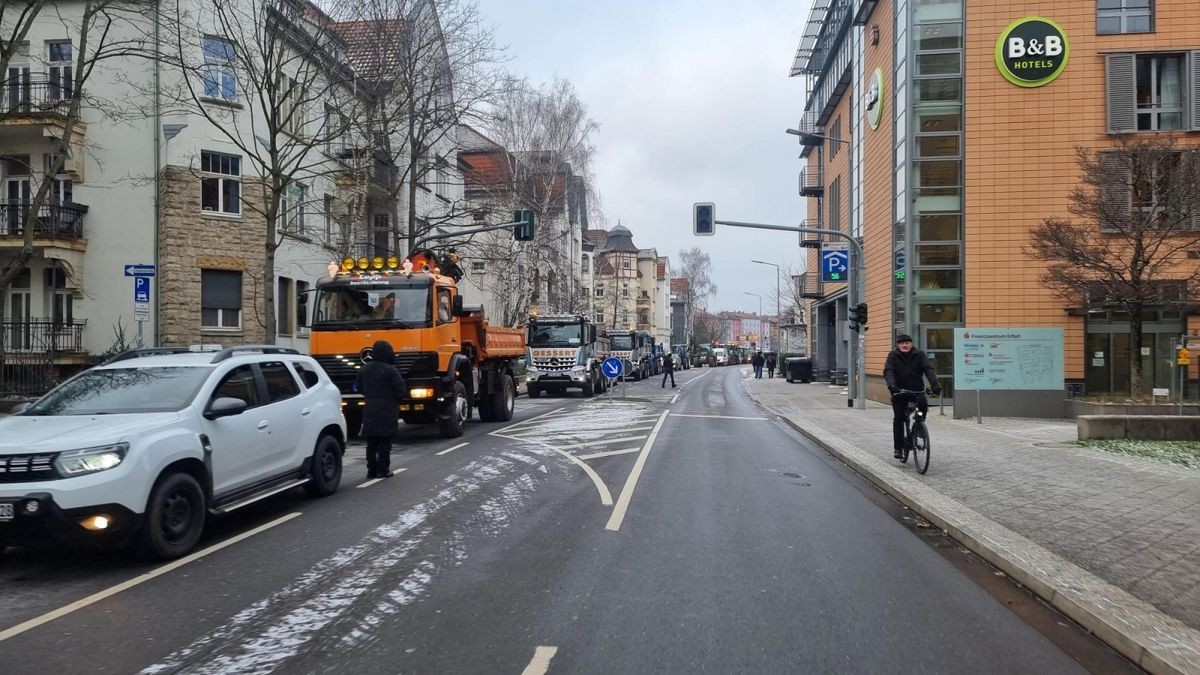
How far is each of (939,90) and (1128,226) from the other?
347 inches

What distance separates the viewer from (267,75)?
59.0 ft

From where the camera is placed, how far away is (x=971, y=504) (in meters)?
8.85

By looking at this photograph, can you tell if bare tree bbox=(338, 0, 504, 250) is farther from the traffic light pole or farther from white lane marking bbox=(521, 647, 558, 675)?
white lane marking bbox=(521, 647, 558, 675)

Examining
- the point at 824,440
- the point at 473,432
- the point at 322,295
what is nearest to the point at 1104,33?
the point at 824,440

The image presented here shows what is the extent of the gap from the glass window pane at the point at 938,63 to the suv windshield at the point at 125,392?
80.3 feet

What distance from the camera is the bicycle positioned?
11021 millimetres

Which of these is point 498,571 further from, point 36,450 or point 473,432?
point 473,432

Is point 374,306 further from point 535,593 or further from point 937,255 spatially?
point 937,255

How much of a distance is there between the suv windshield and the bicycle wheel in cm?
845

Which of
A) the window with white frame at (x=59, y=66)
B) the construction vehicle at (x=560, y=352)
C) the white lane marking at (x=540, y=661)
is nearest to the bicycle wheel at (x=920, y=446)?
the white lane marking at (x=540, y=661)

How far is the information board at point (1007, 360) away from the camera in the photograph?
19.8 m

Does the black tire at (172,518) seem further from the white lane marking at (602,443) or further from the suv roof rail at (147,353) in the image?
the white lane marking at (602,443)

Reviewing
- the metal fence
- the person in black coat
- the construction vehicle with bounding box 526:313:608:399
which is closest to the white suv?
the person in black coat

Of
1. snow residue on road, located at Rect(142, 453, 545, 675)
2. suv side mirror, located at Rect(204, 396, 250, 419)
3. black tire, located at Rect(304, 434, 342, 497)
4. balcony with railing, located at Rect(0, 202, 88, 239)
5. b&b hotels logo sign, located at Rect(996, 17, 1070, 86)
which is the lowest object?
snow residue on road, located at Rect(142, 453, 545, 675)
